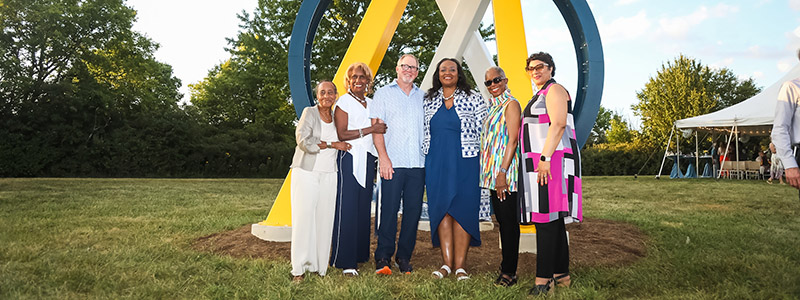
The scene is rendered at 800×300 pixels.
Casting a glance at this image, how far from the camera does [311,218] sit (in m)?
3.68

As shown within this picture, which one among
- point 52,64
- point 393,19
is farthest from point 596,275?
point 52,64

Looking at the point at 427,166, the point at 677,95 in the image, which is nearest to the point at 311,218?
the point at 427,166

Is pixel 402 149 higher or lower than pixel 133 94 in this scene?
lower

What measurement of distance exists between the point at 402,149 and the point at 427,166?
0.68ft

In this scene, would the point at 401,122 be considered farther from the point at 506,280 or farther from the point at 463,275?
the point at 506,280

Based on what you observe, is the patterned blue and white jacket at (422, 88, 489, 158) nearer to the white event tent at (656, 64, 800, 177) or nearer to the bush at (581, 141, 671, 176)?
the white event tent at (656, 64, 800, 177)

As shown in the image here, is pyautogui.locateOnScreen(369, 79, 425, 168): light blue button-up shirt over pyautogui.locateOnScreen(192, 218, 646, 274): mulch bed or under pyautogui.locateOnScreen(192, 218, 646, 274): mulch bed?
over

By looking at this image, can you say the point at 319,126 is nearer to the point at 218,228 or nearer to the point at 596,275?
the point at 596,275

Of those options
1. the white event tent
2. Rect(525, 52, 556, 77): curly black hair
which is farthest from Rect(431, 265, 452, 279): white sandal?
the white event tent

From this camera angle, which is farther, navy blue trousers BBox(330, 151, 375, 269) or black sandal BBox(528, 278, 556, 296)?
navy blue trousers BBox(330, 151, 375, 269)

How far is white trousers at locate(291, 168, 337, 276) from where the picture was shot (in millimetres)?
3652

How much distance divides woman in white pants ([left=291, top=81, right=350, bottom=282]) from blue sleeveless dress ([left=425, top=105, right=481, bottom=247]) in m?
0.66

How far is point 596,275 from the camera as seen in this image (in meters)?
3.72

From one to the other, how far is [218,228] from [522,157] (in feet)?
14.0
